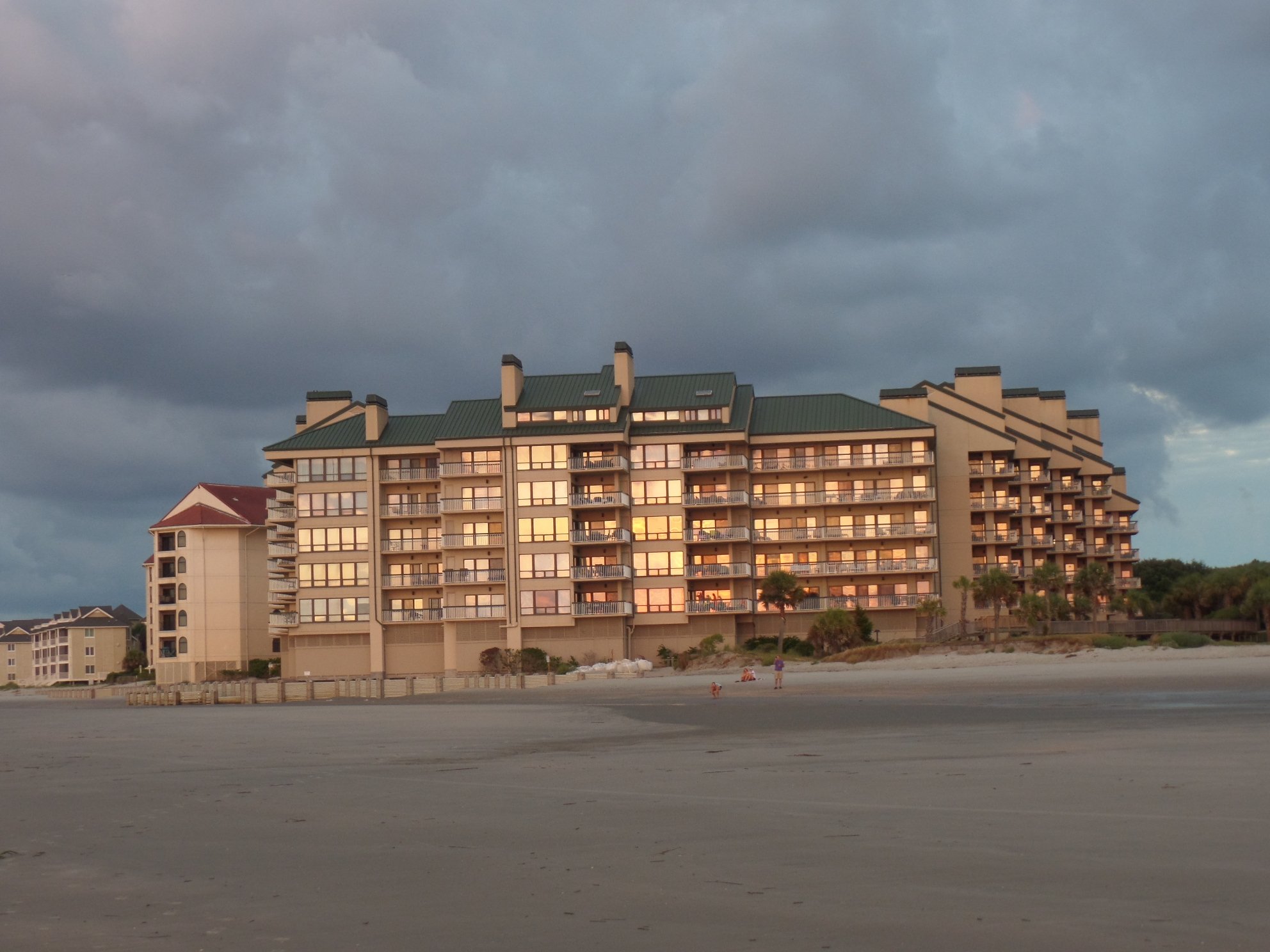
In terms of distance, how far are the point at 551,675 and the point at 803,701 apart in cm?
3459

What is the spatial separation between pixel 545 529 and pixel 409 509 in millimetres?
12032

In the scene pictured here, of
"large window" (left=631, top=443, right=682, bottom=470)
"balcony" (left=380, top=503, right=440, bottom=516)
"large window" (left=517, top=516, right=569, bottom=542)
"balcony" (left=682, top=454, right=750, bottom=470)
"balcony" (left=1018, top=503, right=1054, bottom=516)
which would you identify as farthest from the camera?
"balcony" (left=1018, top=503, right=1054, bottom=516)

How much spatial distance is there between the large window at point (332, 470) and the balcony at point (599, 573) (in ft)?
66.0

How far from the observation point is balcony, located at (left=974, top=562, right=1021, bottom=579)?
9769cm

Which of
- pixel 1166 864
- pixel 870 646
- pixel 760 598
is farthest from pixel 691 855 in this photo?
pixel 760 598

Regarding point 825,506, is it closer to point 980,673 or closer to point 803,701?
point 980,673

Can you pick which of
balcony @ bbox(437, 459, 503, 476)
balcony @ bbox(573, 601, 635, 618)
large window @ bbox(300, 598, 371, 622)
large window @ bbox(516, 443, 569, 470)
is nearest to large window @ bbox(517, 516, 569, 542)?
large window @ bbox(516, 443, 569, 470)

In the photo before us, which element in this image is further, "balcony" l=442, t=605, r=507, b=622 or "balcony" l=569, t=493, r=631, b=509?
"balcony" l=442, t=605, r=507, b=622

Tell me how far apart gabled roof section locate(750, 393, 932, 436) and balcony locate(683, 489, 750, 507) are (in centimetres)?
546

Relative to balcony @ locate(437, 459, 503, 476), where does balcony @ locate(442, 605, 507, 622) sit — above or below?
below

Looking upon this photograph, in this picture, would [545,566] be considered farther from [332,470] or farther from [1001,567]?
[1001,567]

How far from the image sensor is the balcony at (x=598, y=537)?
91688 mm

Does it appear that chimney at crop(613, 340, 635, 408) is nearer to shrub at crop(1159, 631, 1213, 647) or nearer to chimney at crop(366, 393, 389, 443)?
chimney at crop(366, 393, 389, 443)

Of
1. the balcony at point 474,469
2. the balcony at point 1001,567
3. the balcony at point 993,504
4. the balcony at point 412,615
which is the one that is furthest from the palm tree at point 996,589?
the balcony at point 412,615
